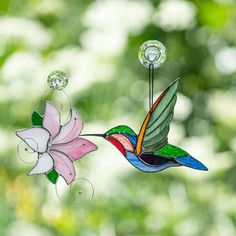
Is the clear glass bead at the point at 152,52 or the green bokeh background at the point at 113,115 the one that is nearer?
the clear glass bead at the point at 152,52

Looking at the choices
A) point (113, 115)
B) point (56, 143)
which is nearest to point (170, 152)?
point (56, 143)

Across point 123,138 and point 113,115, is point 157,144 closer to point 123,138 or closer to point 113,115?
point 123,138

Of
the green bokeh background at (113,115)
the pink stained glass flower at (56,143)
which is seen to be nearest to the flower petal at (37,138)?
the pink stained glass flower at (56,143)

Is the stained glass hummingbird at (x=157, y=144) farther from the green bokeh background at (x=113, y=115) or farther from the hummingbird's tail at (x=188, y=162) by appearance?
the green bokeh background at (x=113, y=115)

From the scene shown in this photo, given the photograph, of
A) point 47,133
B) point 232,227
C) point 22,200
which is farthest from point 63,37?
point 47,133

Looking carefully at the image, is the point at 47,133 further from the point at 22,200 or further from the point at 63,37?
the point at 63,37
